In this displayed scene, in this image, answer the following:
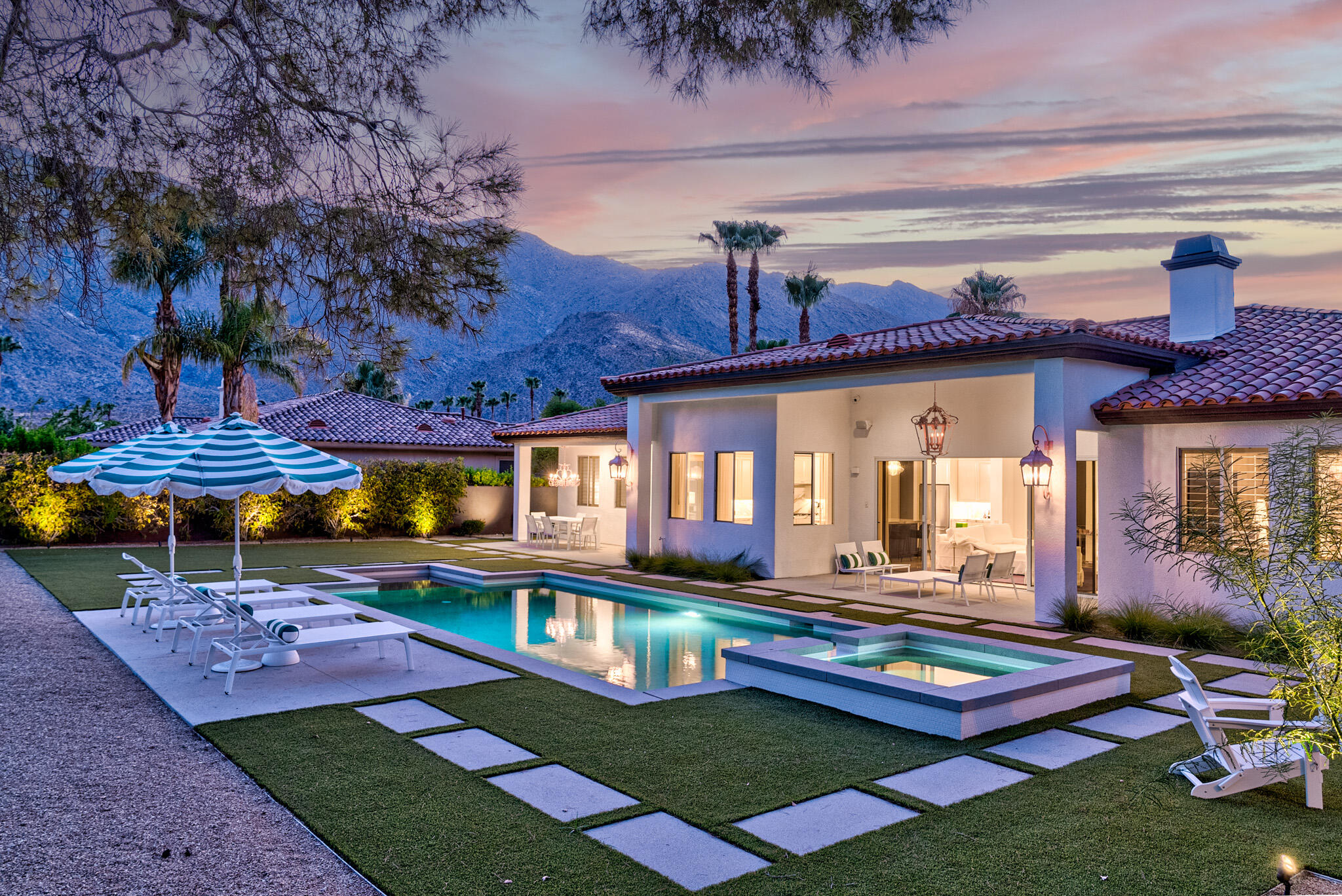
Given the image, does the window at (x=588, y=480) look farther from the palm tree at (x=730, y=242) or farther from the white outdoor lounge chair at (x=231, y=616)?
the palm tree at (x=730, y=242)

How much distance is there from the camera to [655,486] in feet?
59.1

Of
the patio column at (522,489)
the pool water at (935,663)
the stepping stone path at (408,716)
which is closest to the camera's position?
the stepping stone path at (408,716)

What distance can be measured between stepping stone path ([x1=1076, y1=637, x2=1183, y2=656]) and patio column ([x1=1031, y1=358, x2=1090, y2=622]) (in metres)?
1.05

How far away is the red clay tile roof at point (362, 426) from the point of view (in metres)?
28.9

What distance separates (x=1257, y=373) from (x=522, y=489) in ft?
56.5

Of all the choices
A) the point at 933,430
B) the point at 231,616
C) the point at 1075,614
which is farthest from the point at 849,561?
the point at 231,616

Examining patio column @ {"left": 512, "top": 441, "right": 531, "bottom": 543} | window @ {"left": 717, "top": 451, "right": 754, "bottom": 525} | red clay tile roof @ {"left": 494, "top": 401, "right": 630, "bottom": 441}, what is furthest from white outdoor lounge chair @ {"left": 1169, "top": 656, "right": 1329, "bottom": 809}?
patio column @ {"left": 512, "top": 441, "right": 531, "bottom": 543}

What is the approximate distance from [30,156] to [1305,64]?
15.7 meters

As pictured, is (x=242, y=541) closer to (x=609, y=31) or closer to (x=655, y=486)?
(x=655, y=486)

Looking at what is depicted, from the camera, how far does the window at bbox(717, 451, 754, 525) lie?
1636 cm

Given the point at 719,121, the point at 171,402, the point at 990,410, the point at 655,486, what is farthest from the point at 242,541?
the point at 719,121

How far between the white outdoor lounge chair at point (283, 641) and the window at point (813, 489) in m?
8.71

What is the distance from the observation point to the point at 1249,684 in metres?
7.95

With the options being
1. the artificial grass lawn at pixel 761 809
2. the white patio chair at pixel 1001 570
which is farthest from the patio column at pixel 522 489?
the artificial grass lawn at pixel 761 809
